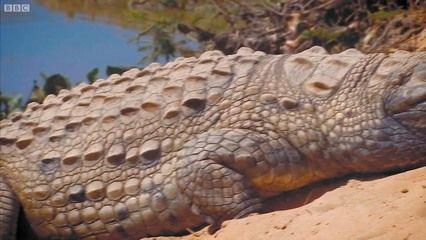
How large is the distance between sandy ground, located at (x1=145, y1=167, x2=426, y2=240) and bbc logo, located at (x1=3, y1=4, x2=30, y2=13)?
151cm

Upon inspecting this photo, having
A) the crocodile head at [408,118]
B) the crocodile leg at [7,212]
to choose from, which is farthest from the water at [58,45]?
the crocodile head at [408,118]

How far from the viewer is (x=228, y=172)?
9.53 ft

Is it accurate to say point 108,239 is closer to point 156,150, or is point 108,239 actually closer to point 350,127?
point 156,150

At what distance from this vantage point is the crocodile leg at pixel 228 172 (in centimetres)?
289

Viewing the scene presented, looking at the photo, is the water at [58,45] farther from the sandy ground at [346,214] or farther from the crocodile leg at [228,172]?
the sandy ground at [346,214]

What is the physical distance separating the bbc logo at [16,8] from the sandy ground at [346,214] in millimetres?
1512

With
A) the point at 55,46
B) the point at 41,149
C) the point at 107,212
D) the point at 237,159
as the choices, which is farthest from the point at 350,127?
the point at 55,46

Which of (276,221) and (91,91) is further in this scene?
(91,91)

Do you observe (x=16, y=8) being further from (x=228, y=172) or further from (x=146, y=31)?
(x=228, y=172)

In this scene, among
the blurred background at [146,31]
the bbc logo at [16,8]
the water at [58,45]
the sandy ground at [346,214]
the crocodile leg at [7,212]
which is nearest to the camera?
the sandy ground at [346,214]

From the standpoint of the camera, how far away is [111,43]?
4.14m

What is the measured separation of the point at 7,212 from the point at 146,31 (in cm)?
125

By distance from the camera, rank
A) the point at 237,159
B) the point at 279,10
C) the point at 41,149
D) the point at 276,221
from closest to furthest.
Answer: the point at 276,221 → the point at 237,159 → the point at 41,149 → the point at 279,10

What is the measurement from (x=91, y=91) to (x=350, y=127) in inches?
44.7
